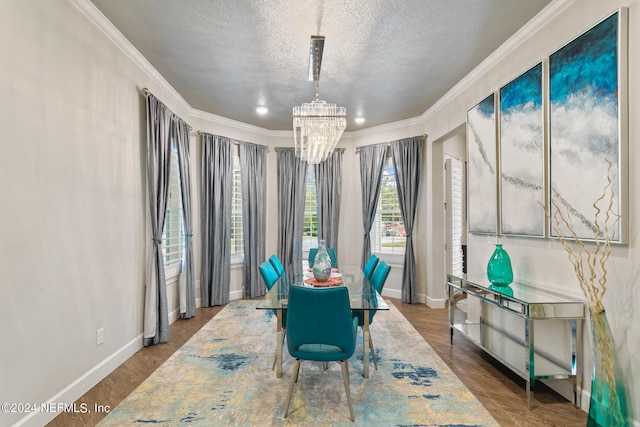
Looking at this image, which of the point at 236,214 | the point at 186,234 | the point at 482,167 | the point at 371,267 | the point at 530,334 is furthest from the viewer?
the point at 236,214

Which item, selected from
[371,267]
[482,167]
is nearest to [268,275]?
[371,267]

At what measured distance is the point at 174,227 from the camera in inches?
164

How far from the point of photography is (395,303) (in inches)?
193

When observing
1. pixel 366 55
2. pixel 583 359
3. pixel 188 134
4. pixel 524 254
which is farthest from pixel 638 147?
pixel 188 134

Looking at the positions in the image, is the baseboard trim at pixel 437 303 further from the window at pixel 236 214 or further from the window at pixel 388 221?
the window at pixel 236 214

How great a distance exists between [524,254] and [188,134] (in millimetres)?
4171

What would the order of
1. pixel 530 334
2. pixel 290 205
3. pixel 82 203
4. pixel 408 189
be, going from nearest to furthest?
pixel 530 334 → pixel 82 203 → pixel 408 189 → pixel 290 205

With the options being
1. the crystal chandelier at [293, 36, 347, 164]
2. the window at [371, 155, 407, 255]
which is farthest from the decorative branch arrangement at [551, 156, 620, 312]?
the window at [371, 155, 407, 255]

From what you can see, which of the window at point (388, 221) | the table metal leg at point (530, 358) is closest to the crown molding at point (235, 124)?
the window at point (388, 221)

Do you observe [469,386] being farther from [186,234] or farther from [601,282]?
[186,234]

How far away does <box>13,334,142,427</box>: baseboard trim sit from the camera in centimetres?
192

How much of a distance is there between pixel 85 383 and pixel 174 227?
212 centimetres

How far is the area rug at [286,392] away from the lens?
2.05 meters

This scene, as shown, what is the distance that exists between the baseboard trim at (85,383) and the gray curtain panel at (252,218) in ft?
7.00
